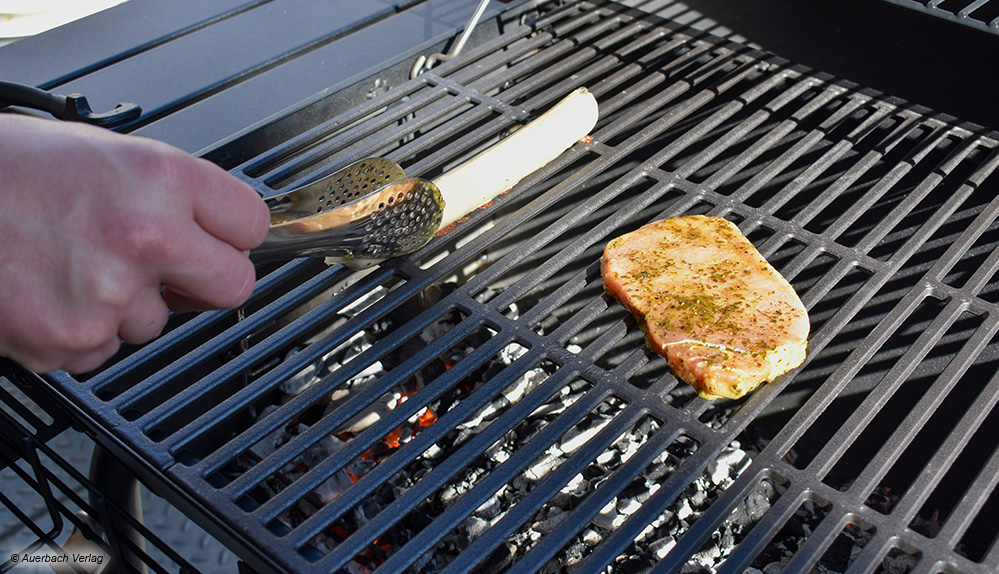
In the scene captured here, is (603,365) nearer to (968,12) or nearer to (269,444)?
(269,444)

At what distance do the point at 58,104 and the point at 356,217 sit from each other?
0.69 metres

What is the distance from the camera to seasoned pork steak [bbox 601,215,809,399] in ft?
3.69

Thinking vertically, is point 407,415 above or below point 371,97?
below

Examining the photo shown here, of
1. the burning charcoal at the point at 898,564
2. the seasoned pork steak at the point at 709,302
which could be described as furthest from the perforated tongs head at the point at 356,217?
the burning charcoal at the point at 898,564

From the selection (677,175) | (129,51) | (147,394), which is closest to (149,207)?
(147,394)

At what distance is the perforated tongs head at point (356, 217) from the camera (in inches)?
40.9

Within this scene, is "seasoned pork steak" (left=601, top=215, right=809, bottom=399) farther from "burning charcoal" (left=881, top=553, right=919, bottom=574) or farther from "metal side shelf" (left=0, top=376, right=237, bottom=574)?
"metal side shelf" (left=0, top=376, right=237, bottom=574)

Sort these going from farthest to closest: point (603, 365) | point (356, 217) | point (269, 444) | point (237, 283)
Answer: point (603, 365) → point (269, 444) → point (356, 217) → point (237, 283)

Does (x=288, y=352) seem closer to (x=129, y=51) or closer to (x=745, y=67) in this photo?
(x=129, y=51)

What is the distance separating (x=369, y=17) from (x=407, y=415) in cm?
123

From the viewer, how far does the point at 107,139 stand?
2.48 feet

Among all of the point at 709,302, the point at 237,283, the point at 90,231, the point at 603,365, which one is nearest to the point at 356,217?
the point at 237,283

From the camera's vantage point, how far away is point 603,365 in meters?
2.00

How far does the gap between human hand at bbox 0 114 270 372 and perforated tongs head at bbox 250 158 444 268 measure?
18 centimetres
